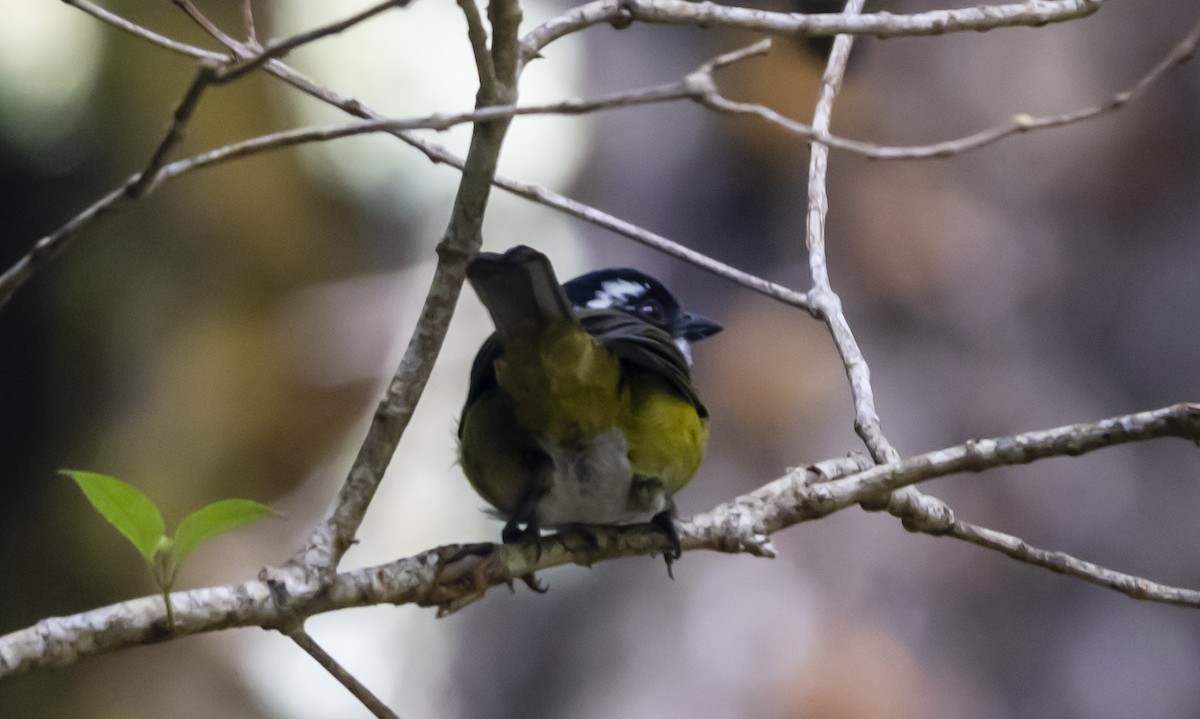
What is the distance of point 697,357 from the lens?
486cm

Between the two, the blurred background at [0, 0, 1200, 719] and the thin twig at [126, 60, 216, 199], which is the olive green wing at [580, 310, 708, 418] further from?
the blurred background at [0, 0, 1200, 719]

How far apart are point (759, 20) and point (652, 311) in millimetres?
1382

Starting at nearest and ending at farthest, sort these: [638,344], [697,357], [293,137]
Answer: [293,137]
[638,344]
[697,357]

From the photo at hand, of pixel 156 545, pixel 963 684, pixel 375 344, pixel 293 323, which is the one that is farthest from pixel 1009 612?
pixel 156 545

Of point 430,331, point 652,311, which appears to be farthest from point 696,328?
point 430,331

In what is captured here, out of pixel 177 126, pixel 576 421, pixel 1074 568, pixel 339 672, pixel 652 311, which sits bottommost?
pixel 339 672

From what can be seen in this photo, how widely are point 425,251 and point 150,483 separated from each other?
1.76m

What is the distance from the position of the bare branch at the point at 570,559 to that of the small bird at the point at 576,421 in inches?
4.8

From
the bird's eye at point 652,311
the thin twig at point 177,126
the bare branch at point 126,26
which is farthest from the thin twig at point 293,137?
the bird's eye at point 652,311

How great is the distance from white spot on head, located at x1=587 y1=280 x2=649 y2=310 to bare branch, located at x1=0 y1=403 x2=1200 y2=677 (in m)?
0.82

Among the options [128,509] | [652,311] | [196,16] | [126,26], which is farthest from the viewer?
[652,311]

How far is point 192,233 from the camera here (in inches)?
199

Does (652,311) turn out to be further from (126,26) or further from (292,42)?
(292,42)

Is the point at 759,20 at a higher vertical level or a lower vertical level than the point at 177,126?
higher
